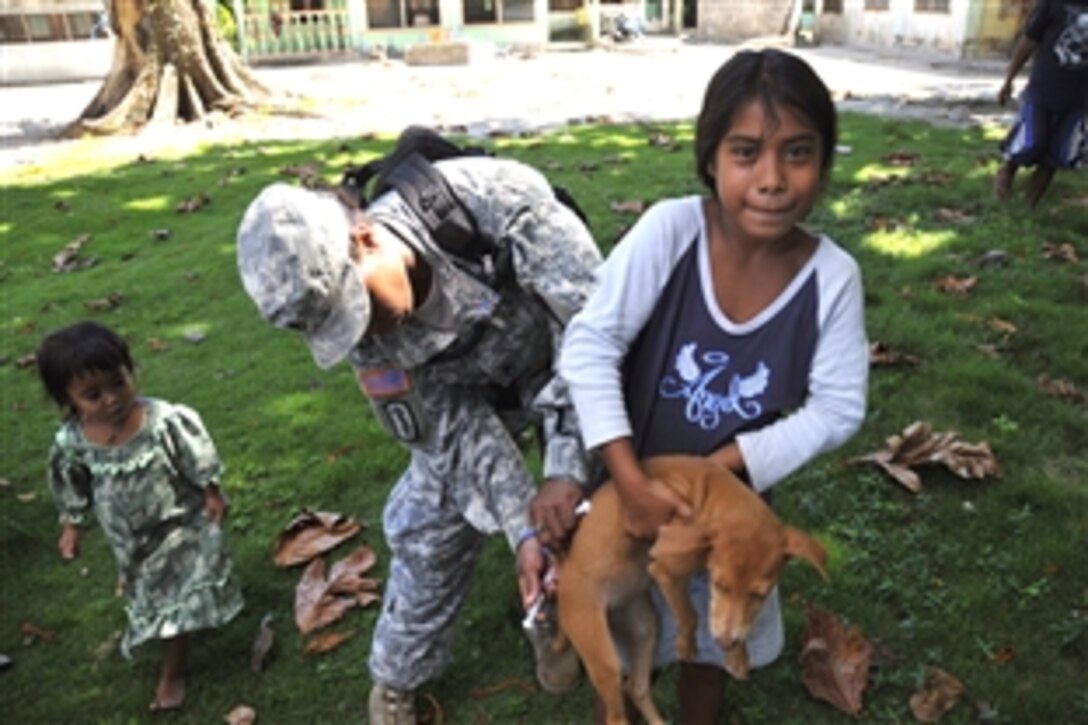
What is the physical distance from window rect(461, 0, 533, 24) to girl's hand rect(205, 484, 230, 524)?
1053 inches

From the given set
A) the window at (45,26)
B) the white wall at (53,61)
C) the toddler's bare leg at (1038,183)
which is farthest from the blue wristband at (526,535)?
the window at (45,26)

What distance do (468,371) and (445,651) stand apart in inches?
38.7

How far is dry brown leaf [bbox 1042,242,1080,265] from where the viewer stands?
5090 mm

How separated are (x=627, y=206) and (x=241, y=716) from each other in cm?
477

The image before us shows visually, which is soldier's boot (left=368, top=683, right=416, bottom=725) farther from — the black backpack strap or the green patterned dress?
the black backpack strap

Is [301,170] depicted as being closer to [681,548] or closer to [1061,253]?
[1061,253]

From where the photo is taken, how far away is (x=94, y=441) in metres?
2.71

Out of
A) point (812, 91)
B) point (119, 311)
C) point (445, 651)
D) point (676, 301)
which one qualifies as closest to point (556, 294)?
point (676, 301)

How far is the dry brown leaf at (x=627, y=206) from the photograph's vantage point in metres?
6.48

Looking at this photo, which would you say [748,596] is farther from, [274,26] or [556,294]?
[274,26]

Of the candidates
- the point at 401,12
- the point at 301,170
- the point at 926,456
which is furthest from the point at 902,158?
the point at 401,12

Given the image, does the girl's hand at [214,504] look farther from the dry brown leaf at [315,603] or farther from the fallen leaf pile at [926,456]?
the fallen leaf pile at [926,456]

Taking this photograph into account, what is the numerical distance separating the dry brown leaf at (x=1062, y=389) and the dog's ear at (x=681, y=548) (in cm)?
302

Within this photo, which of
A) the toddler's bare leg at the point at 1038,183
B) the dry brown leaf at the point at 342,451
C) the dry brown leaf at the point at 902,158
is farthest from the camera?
the dry brown leaf at the point at 902,158
